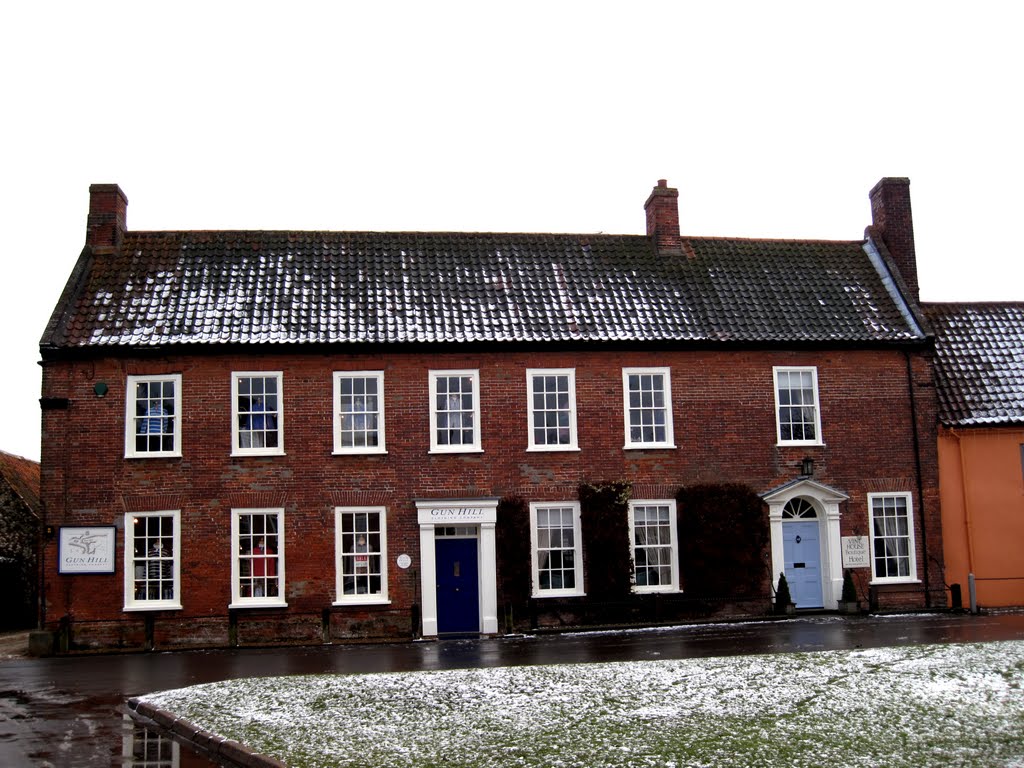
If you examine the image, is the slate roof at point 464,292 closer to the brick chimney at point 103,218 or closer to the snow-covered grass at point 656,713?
the brick chimney at point 103,218

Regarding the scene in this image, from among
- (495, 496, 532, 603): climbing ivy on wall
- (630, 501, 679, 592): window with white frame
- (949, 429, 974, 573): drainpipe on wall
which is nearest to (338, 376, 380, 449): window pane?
(495, 496, 532, 603): climbing ivy on wall

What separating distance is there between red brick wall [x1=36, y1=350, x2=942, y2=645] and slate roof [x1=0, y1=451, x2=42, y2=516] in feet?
33.8

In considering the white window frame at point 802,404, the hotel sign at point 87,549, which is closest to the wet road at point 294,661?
the hotel sign at point 87,549

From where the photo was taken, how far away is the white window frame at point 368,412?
24.4 metres

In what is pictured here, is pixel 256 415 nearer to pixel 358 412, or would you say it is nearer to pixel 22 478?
pixel 358 412

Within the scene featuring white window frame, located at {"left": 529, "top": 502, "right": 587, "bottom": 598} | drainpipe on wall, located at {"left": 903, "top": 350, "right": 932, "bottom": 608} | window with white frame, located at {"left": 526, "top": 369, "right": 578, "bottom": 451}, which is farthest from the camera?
drainpipe on wall, located at {"left": 903, "top": 350, "right": 932, "bottom": 608}

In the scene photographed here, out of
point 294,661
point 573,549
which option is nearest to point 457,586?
point 573,549

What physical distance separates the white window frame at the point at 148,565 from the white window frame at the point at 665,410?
10.5 m

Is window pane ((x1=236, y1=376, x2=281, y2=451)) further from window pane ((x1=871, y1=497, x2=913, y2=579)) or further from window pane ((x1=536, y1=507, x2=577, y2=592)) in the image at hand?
window pane ((x1=871, y1=497, x2=913, y2=579))

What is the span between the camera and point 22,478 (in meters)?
34.6

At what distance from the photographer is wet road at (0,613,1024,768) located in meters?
12.9

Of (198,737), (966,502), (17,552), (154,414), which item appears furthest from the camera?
(17,552)

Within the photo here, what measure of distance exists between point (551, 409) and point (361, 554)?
5578 mm

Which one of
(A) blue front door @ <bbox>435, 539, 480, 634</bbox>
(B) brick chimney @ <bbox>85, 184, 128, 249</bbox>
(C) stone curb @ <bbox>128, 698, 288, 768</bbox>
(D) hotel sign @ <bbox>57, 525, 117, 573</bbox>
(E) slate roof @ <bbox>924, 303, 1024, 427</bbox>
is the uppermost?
(B) brick chimney @ <bbox>85, 184, 128, 249</bbox>
